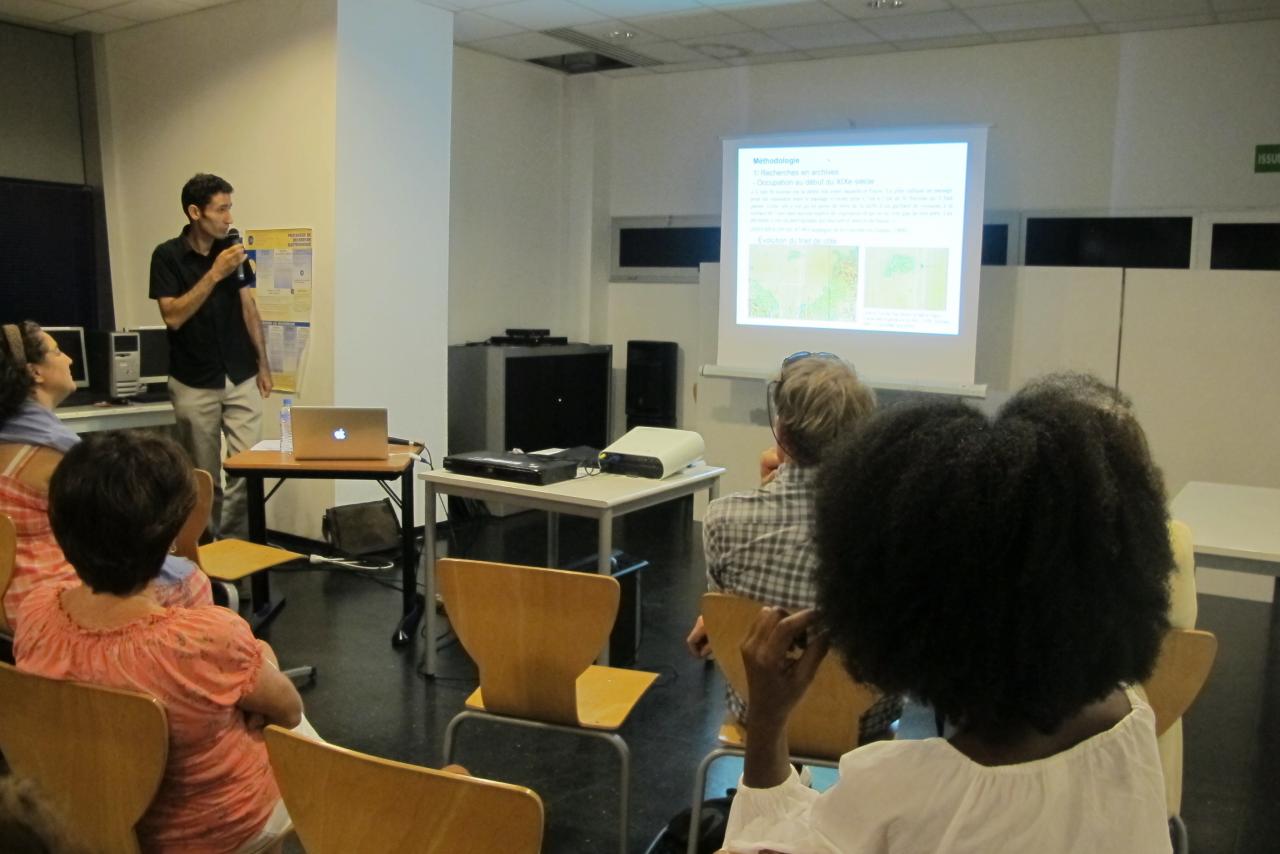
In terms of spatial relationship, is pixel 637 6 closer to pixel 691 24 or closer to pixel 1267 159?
pixel 691 24

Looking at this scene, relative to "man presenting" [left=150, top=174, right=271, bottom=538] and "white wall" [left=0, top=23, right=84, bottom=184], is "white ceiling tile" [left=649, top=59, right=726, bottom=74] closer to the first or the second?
"man presenting" [left=150, top=174, right=271, bottom=538]

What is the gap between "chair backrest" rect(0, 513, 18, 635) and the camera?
2.45m

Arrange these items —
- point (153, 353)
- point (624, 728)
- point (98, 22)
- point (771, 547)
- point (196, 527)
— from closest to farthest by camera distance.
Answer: point (771, 547) → point (196, 527) → point (624, 728) → point (153, 353) → point (98, 22)

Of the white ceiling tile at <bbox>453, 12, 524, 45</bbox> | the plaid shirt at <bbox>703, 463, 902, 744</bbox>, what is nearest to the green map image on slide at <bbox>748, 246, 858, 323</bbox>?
→ the white ceiling tile at <bbox>453, 12, 524, 45</bbox>

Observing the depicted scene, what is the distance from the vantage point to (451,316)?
6.61m

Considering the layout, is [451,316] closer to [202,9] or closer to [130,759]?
[202,9]

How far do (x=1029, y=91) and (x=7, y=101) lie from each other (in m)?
5.79

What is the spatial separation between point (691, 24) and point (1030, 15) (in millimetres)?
1772

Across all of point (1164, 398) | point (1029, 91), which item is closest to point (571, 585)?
point (1164, 398)

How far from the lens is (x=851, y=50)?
628 cm

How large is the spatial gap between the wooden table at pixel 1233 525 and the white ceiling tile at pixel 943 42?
126 inches

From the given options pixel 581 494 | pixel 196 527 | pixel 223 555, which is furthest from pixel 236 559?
pixel 581 494

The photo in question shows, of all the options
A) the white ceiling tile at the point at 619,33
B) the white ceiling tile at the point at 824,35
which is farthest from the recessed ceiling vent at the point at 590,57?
the white ceiling tile at the point at 824,35

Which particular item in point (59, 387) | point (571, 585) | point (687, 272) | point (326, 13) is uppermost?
point (326, 13)
